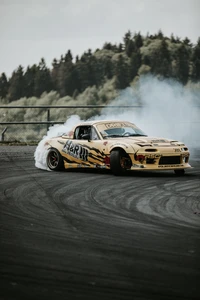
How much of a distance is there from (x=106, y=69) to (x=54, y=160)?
6036cm

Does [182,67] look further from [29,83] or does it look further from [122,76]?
[29,83]

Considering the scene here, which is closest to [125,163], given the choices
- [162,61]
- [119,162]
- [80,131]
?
[119,162]

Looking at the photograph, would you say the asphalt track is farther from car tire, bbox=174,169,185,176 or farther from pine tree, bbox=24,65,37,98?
pine tree, bbox=24,65,37,98

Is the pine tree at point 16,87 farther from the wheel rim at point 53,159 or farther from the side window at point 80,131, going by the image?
the side window at point 80,131

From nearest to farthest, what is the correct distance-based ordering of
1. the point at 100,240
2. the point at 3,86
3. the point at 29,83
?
the point at 100,240, the point at 3,86, the point at 29,83

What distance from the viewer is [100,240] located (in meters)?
6.46

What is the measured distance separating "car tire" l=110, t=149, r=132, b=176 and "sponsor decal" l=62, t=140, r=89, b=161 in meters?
0.94

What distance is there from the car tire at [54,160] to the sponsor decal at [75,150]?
228 millimetres

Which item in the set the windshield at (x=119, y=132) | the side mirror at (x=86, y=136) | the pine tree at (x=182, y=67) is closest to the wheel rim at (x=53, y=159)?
the side mirror at (x=86, y=136)

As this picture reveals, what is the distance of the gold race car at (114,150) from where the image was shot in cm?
1319

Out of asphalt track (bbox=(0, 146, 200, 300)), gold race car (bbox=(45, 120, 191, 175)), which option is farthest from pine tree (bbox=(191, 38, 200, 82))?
asphalt track (bbox=(0, 146, 200, 300))

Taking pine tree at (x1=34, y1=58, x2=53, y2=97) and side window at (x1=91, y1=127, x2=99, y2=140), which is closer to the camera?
side window at (x1=91, y1=127, x2=99, y2=140)

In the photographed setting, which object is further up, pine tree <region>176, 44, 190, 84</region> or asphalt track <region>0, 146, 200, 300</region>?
pine tree <region>176, 44, 190, 84</region>

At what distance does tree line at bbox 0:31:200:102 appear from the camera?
66188 mm
